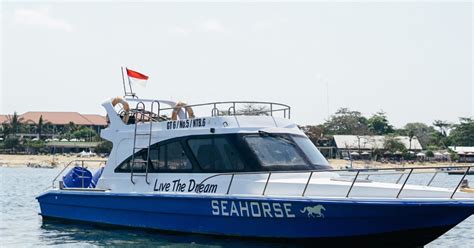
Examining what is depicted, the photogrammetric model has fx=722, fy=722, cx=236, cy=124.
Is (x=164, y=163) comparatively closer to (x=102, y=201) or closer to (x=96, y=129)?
(x=102, y=201)

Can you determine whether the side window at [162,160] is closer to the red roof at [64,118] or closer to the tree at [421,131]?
the tree at [421,131]

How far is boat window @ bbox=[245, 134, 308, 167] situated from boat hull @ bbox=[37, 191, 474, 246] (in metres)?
1.16

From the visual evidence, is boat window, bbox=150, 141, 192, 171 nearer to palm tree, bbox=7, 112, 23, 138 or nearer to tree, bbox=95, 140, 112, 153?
tree, bbox=95, 140, 112, 153

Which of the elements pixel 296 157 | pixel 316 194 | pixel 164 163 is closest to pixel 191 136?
pixel 164 163

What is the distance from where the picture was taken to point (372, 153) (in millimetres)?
80125

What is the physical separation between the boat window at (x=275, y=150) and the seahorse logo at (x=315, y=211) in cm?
156

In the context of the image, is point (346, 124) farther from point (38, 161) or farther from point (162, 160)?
point (162, 160)

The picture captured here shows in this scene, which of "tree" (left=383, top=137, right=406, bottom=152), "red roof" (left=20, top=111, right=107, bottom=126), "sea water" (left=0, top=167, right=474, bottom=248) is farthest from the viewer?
"red roof" (left=20, top=111, right=107, bottom=126)

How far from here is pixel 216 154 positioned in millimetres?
14016

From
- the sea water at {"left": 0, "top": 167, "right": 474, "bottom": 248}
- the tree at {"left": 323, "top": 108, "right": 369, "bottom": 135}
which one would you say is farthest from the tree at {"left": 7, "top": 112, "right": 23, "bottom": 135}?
the sea water at {"left": 0, "top": 167, "right": 474, "bottom": 248}

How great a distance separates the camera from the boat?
11.9 m

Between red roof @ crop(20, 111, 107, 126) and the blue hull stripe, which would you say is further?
red roof @ crop(20, 111, 107, 126)

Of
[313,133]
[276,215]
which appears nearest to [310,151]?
[276,215]

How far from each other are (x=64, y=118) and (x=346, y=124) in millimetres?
44279
